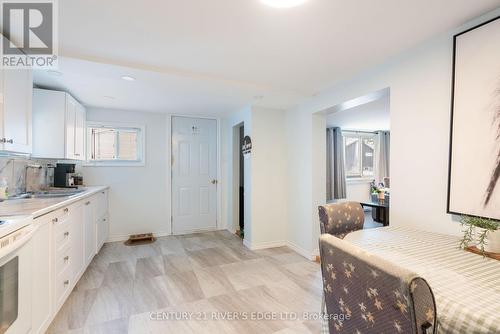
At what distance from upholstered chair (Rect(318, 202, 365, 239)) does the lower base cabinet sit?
2.01m

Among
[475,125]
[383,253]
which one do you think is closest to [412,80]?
[475,125]

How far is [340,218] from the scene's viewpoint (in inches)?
69.7

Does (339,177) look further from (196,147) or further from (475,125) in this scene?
(475,125)

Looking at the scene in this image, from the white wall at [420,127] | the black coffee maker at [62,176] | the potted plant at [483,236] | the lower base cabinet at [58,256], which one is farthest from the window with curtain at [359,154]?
the black coffee maker at [62,176]

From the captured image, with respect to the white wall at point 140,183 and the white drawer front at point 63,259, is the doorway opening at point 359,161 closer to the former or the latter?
the white wall at point 140,183

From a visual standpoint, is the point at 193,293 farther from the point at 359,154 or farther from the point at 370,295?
the point at 359,154

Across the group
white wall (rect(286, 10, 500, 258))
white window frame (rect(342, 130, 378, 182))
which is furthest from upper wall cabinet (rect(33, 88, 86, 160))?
white window frame (rect(342, 130, 378, 182))

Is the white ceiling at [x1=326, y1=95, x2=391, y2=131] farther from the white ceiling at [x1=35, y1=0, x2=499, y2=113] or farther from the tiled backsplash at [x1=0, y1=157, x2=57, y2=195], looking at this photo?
the tiled backsplash at [x1=0, y1=157, x2=57, y2=195]

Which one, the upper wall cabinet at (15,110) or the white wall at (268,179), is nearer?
the upper wall cabinet at (15,110)

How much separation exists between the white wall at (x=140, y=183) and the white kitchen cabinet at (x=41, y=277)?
2271 mm

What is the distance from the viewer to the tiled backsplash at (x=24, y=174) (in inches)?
92.4

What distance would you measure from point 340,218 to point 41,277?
2194 mm

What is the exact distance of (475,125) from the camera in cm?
143

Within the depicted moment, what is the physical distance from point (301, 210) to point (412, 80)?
2.08 m
